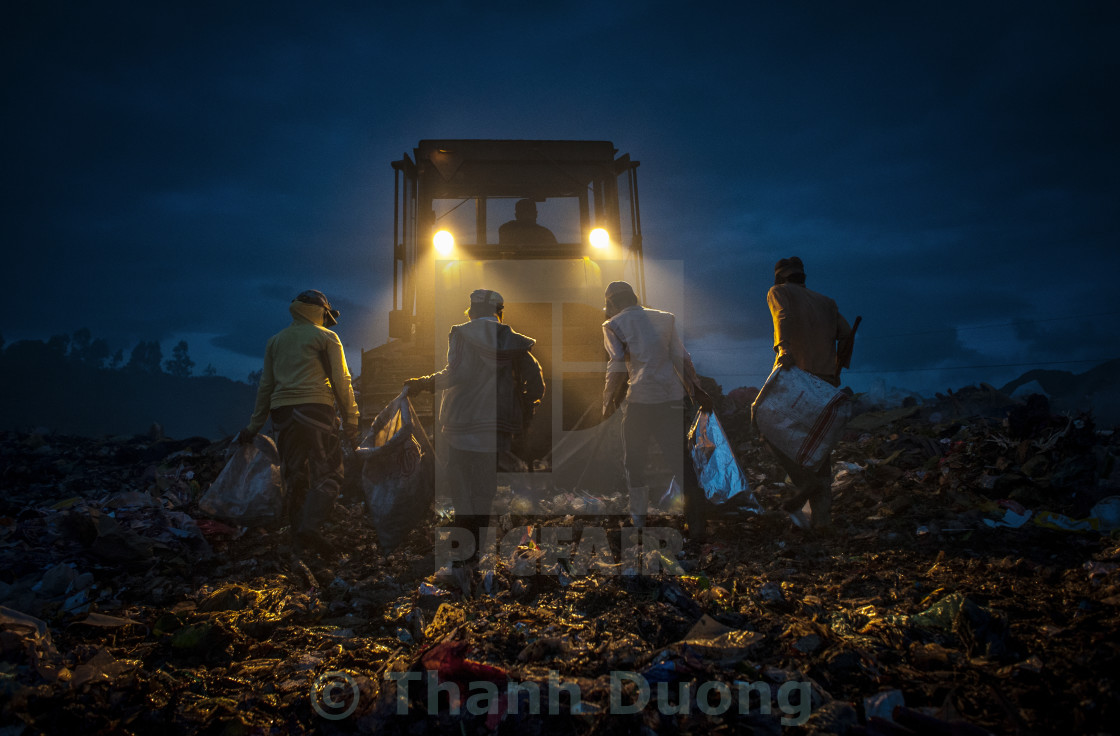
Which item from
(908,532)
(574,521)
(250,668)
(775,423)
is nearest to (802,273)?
(775,423)

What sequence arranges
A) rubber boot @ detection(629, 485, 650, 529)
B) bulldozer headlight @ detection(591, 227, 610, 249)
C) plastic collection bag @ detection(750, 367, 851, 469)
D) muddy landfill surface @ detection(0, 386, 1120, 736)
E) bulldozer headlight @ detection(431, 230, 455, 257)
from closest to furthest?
muddy landfill surface @ detection(0, 386, 1120, 736) < plastic collection bag @ detection(750, 367, 851, 469) < rubber boot @ detection(629, 485, 650, 529) < bulldozer headlight @ detection(431, 230, 455, 257) < bulldozer headlight @ detection(591, 227, 610, 249)

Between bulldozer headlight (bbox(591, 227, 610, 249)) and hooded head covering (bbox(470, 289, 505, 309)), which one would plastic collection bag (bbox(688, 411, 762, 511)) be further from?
bulldozer headlight (bbox(591, 227, 610, 249))

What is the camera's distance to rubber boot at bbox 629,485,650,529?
375 centimetres

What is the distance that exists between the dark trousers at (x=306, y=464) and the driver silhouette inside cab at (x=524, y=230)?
11.8 ft

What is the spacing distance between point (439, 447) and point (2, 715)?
8.04ft

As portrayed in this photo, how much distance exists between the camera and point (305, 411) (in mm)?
→ 3678

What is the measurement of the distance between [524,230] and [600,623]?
5184mm

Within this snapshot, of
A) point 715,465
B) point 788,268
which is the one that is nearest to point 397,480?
point 715,465

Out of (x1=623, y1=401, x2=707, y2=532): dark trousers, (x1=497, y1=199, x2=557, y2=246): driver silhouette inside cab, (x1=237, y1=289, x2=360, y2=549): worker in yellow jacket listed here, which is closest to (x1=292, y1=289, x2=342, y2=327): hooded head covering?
(x1=237, y1=289, x2=360, y2=549): worker in yellow jacket

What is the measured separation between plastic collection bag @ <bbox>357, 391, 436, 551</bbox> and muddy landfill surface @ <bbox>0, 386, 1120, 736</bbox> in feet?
0.82

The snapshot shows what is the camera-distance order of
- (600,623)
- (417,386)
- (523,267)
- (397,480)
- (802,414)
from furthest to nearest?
(523,267) → (417,386) → (397,480) → (802,414) → (600,623)

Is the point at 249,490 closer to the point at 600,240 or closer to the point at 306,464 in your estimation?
the point at 306,464

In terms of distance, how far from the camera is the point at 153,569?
338 centimetres

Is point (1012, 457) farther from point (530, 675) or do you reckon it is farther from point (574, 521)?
point (530, 675)
